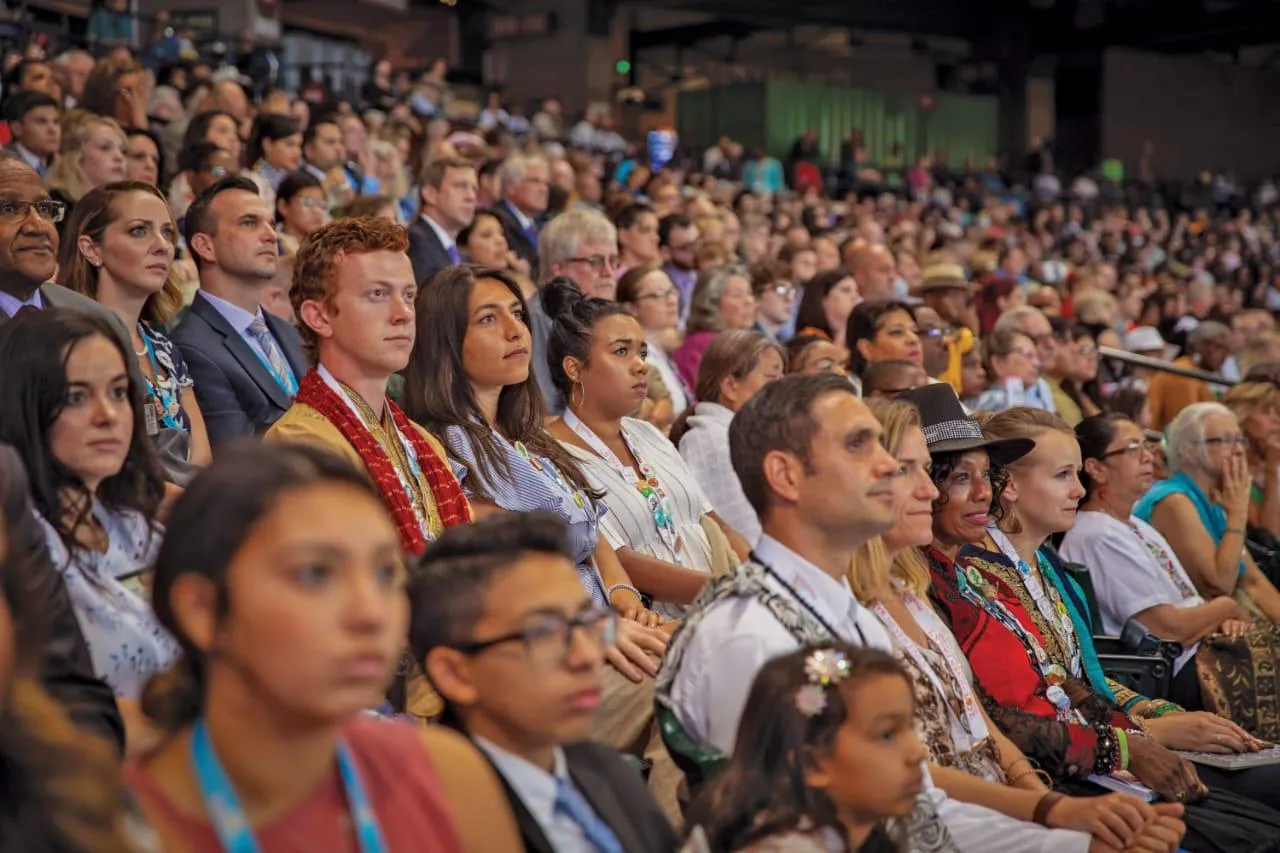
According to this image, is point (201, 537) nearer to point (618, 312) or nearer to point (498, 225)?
point (618, 312)

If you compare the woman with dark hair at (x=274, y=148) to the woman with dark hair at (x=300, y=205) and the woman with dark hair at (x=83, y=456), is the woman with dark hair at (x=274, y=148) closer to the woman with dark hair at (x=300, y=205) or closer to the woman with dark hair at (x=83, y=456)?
the woman with dark hair at (x=300, y=205)

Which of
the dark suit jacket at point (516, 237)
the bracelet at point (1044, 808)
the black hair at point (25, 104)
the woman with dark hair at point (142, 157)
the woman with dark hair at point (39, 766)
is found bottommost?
the bracelet at point (1044, 808)

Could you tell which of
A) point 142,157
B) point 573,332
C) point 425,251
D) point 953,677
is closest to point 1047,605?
point 953,677

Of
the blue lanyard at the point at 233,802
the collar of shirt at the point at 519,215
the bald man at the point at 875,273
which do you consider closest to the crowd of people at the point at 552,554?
the blue lanyard at the point at 233,802

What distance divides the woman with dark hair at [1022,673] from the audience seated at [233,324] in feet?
5.55

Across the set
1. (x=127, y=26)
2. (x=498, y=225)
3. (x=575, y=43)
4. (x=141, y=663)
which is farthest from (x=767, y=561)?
(x=575, y=43)

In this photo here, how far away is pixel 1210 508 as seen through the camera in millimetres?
4969

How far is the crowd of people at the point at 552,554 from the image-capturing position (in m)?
1.48

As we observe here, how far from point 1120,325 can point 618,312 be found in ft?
24.3

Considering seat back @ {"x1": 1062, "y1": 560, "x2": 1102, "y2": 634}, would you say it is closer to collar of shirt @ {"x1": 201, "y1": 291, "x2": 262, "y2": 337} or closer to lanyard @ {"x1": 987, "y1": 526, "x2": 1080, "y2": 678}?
lanyard @ {"x1": 987, "y1": 526, "x2": 1080, "y2": 678}

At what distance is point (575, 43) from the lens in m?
22.2

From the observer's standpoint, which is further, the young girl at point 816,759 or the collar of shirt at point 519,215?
the collar of shirt at point 519,215

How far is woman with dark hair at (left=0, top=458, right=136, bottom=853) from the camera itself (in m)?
1.36

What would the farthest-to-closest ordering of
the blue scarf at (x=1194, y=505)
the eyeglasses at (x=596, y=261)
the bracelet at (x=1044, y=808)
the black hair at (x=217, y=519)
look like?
the eyeglasses at (x=596, y=261)
the blue scarf at (x=1194, y=505)
the bracelet at (x=1044, y=808)
the black hair at (x=217, y=519)
